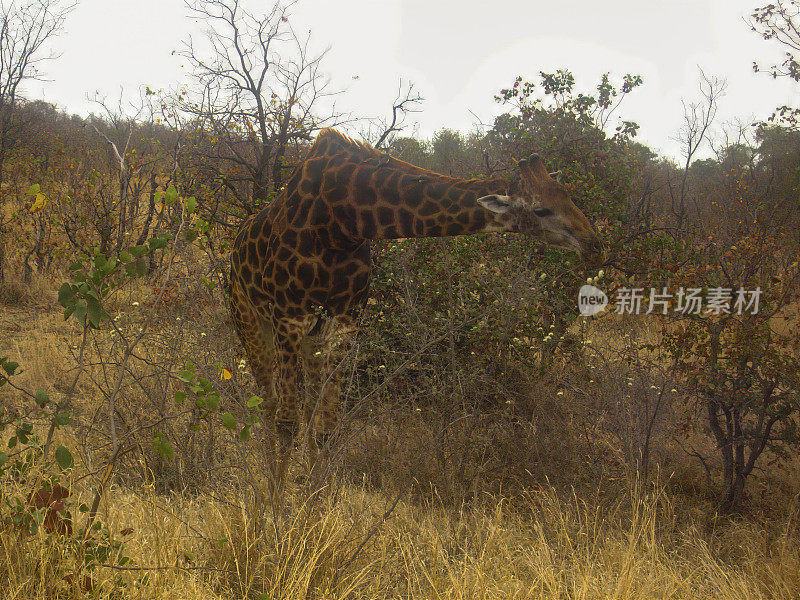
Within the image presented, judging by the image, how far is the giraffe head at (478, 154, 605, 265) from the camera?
3.36m

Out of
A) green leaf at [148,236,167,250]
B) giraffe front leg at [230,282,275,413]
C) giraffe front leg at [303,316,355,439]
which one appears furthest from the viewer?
giraffe front leg at [230,282,275,413]

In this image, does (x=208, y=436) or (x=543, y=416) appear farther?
(x=543, y=416)

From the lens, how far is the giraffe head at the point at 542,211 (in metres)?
3.36

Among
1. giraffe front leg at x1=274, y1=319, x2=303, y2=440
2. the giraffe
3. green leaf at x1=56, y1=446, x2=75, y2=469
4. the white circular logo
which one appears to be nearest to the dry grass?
green leaf at x1=56, y1=446, x2=75, y2=469

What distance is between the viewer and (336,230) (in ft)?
13.2

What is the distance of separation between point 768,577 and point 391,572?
2208 mm

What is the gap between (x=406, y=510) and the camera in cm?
396

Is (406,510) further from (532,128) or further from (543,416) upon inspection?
(532,128)

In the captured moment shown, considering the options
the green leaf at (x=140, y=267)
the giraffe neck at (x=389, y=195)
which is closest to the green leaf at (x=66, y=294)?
the green leaf at (x=140, y=267)

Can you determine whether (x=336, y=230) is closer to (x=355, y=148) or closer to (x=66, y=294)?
(x=355, y=148)

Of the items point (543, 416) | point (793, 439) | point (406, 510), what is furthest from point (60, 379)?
point (793, 439)

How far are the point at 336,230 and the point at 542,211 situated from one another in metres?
1.39

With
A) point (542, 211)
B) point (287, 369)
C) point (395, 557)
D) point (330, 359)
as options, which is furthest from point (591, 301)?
point (395, 557)

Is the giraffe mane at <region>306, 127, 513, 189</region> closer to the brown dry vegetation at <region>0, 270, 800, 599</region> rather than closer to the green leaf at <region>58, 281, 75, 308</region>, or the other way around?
the brown dry vegetation at <region>0, 270, 800, 599</region>
